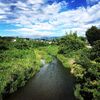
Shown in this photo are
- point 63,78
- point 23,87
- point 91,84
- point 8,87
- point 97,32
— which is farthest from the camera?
point 97,32

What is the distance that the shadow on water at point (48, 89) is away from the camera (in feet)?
80.1

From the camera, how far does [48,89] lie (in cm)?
2759

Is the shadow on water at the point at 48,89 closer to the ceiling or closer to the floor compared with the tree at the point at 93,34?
closer to the floor

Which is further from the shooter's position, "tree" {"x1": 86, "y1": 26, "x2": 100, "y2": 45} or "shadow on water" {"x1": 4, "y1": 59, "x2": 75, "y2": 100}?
"tree" {"x1": 86, "y1": 26, "x2": 100, "y2": 45}

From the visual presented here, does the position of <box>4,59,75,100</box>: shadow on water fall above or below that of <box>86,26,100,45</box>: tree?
below

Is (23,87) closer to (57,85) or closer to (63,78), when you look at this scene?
(57,85)

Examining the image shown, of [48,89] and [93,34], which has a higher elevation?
[93,34]

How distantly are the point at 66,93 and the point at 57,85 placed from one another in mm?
3956

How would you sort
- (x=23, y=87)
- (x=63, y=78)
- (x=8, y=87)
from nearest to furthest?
(x=8, y=87) → (x=23, y=87) → (x=63, y=78)

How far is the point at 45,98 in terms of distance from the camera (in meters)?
24.0

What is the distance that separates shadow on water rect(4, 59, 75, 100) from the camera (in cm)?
2442

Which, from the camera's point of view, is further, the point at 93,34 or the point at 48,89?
the point at 93,34

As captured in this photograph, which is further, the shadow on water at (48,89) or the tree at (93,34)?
the tree at (93,34)

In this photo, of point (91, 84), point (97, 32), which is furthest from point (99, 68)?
point (97, 32)
